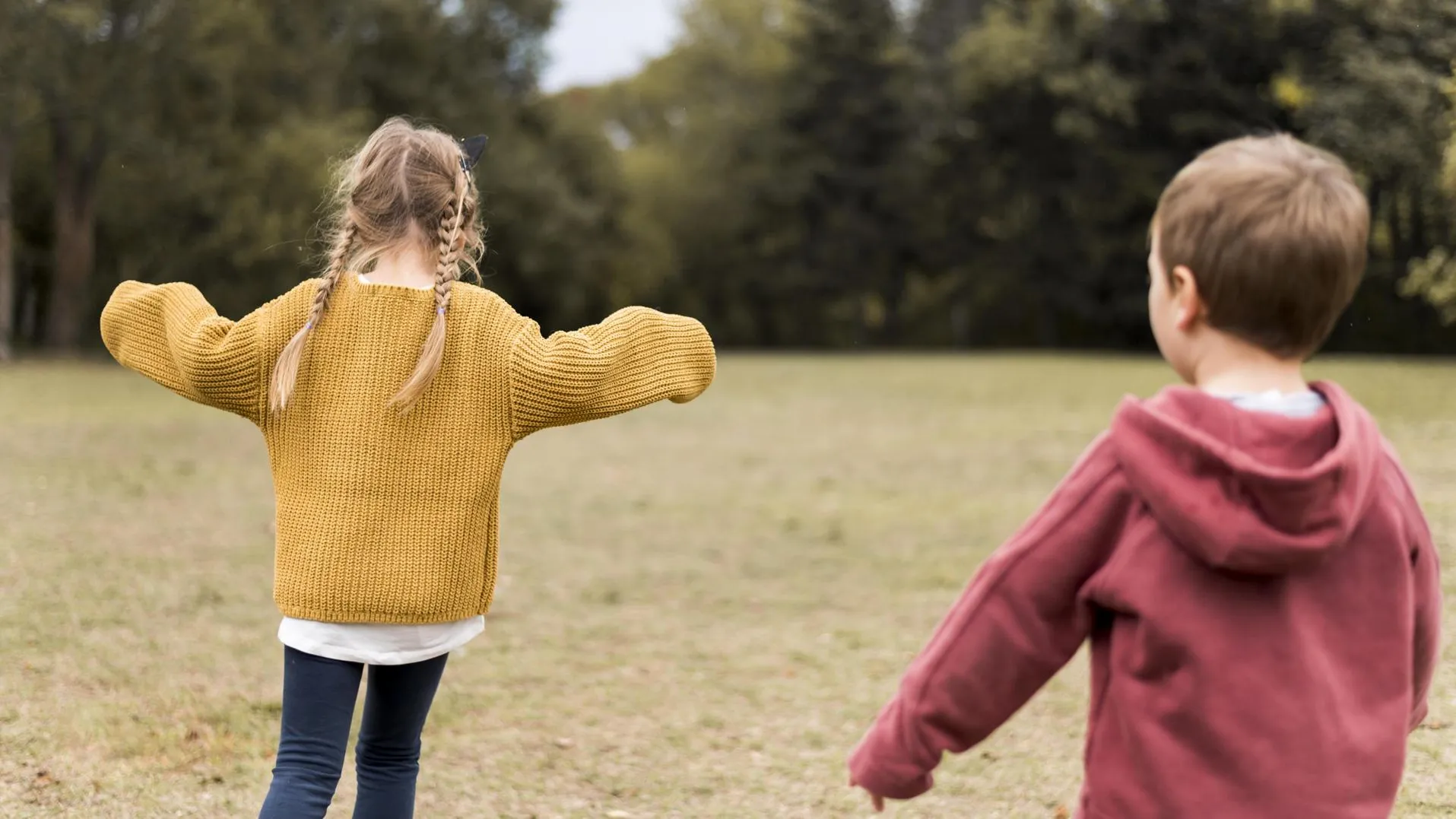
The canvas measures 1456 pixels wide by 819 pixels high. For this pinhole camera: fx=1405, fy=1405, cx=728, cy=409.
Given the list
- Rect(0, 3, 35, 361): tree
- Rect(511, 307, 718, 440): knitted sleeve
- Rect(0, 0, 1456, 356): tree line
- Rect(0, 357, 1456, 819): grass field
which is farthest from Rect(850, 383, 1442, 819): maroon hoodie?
Rect(0, 3, 35, 361): tree

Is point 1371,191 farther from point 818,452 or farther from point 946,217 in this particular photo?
point 818,452

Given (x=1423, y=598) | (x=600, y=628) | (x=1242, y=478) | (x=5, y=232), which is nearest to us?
(x=1242, y=478)

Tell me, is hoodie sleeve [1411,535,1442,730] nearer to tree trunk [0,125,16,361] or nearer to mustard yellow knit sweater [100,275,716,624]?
mustard yellow knit sweater [100,275,716,624]

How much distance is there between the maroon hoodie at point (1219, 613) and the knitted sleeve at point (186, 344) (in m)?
1.49

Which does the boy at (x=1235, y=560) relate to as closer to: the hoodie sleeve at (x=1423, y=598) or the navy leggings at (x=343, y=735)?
the hoodie sleeve at (x=1423, y=598)

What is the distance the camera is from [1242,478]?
5.12ft

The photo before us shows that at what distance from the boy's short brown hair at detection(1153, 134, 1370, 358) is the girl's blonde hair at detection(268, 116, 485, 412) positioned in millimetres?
1388

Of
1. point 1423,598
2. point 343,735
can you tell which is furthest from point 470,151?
point 1423,598

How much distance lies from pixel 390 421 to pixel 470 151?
601 millimetres

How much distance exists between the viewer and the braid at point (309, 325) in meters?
2.51

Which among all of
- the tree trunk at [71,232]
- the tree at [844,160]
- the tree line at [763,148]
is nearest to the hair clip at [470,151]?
the tree line at [763,148]

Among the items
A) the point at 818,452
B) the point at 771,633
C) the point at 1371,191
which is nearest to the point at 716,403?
the point at 818,452

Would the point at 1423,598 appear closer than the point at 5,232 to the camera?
Yes

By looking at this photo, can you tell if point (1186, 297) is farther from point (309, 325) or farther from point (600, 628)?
point (600, 628)
